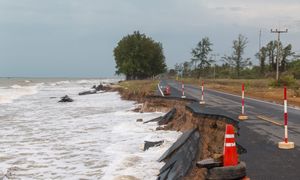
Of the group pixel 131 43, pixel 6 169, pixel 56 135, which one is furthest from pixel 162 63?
pixel 6 169

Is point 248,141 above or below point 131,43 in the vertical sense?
below

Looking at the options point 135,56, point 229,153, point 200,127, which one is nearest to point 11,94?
point 135,56

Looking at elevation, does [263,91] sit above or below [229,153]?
below

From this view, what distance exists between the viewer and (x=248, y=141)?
1202 centimetres

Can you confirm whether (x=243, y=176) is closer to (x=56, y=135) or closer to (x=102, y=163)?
(x=102, y=163)

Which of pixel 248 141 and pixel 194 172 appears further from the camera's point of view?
pixel 248 141

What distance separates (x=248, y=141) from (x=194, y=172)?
3.49 m

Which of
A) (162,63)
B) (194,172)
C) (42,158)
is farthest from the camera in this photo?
(162,63)

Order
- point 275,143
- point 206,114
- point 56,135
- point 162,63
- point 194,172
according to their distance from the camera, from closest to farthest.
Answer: point 194,172 < point 275,143 < point 206,114 < point 56,135 < point 162,63

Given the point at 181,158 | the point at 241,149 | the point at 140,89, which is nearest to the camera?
the point at 181,158

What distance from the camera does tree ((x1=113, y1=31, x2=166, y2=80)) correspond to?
94125 millimetres

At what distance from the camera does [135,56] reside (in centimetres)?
9425

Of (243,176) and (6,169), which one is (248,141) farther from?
(6,169)

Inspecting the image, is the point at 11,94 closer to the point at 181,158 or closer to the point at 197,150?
the point at 197,150
